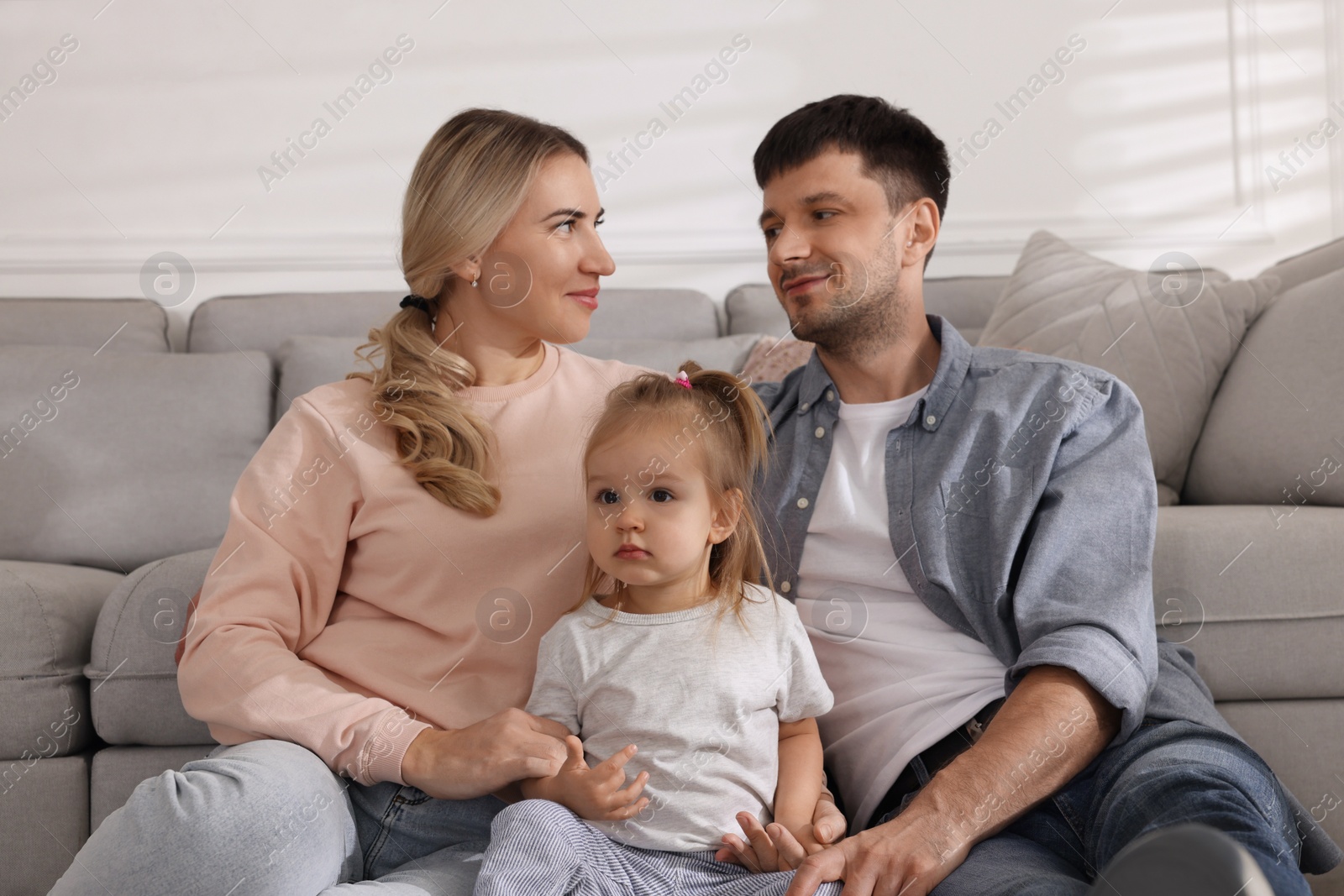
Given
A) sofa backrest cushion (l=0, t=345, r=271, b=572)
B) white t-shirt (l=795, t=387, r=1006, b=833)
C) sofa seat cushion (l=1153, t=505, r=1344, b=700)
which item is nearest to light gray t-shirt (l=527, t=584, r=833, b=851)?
white t-shirt (l=795, t=387, r=1006, b=833)

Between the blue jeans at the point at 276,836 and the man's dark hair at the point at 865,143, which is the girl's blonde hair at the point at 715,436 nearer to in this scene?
the blue jeans at the point at 276,836

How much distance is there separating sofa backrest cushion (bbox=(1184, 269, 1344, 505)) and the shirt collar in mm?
518

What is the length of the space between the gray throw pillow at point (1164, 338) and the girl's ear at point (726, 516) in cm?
79

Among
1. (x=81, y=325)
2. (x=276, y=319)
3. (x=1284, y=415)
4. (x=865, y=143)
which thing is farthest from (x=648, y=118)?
(x=1284, y=415)

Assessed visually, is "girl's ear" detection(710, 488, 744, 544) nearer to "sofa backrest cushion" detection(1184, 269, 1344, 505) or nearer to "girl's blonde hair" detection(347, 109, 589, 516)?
"girl's blonde hair" detection(347, 109, 589, 516)

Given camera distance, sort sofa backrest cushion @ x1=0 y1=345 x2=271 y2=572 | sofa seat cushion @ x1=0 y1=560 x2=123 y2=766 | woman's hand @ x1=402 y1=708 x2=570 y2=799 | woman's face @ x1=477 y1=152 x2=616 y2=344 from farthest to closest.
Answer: sofa backrest cushion @ x1=0 y1=345 x2=271 y2=572 < sofa seat cushion @ x1=0 y1=560 x2=123 y2=766 < woman's face @ x1=477 y1=152 x2=616 y2=344 < woman's hand @ x1=402 y1=708 x2=570 y2=799

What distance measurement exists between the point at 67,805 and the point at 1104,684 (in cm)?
139

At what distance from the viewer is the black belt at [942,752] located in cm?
117

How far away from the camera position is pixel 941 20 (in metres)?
2.65

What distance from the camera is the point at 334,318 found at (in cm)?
228

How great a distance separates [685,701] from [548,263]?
587 millimetres

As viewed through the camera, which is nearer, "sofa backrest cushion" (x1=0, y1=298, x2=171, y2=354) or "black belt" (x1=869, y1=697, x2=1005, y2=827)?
"black belt" (x1=869, y1=697, x2=1005, y2=827)

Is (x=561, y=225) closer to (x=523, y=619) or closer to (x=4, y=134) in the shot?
(x=523, y=619)

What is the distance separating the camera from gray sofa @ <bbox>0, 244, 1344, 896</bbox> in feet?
4.59
